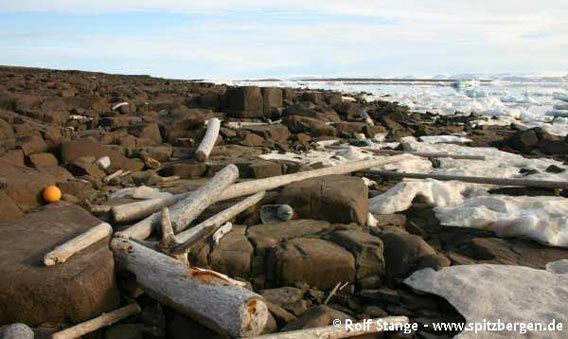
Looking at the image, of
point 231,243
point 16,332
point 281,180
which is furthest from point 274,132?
point 16,332

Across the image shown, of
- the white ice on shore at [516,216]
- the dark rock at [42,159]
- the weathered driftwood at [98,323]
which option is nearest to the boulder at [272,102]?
the dark rock at [42,159]

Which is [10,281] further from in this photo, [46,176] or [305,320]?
[46,176]

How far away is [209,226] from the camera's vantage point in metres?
4.48

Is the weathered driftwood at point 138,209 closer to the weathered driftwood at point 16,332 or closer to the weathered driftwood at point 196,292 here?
the weathered driftwood at point 196,292

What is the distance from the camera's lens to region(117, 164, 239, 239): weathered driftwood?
4535 millimetres

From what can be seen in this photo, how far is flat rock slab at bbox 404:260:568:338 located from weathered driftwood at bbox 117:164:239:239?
2.19 metres

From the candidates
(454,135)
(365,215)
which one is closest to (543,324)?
(365,215)

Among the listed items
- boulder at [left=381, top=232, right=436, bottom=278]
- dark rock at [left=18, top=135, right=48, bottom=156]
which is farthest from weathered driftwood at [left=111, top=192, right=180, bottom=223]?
dark rock at [left=18, top=135, right=48, bottom=156]

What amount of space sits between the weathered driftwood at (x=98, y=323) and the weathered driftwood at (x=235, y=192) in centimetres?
76

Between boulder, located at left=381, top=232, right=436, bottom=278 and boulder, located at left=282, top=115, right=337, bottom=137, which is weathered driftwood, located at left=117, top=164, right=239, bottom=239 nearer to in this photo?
boulder, located at left=381, top=232, right=436, bottom=278

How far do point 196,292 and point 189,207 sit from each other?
1.84 metres

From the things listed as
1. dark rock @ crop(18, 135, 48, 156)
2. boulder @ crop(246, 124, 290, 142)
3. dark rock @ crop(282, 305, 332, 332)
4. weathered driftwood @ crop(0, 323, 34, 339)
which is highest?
dark rock @ crop(18, 135, 48, 156)

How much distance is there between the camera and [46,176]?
246 inches

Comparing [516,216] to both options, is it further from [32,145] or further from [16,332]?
[32,145]
